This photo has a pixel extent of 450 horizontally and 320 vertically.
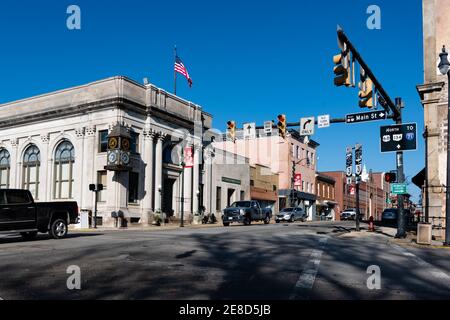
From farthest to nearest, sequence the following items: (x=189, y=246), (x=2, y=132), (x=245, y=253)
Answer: (x=2, y=132), (x=189, y=246), (x=245, y=253)

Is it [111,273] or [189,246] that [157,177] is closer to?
[189,246]

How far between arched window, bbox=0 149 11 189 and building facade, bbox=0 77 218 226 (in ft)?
0.30

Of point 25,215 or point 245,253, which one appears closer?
point 245,253

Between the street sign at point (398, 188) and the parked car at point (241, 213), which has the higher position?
the street sign at point (398, 188)

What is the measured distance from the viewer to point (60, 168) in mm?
38125

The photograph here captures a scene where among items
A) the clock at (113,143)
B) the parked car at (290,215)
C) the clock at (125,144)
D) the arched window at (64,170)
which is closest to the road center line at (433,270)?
the clock at (125,144)

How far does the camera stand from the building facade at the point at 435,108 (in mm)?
20562

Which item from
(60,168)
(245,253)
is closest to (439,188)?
(245,253)

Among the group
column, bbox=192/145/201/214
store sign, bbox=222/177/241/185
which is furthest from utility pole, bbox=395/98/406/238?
store sign, bbox=222/177/241/185

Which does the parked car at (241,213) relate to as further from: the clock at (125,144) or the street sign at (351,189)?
the street sign at (351,189)

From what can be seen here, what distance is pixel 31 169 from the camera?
133ft

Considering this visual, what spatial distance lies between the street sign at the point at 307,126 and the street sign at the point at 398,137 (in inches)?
171

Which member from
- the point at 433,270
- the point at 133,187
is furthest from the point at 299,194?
the point at 433,270
